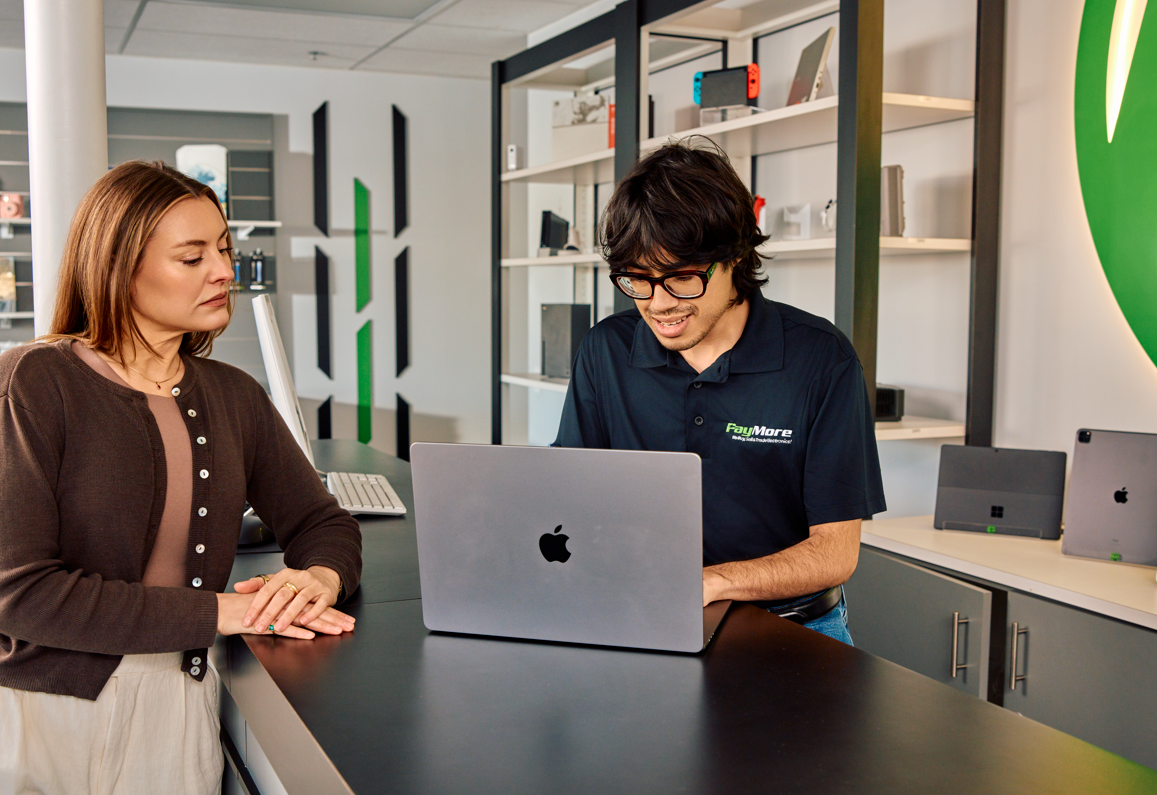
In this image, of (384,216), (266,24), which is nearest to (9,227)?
(266,24)

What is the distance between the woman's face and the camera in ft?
4.21

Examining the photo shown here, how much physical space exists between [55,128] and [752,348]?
1.56 meters

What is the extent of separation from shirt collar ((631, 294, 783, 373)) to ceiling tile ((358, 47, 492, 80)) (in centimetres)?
410

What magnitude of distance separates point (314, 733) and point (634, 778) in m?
0.31

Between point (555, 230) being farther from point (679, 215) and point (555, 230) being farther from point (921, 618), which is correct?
point (679, 215)

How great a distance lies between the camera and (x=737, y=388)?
1.56m

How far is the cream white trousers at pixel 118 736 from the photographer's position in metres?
1.21

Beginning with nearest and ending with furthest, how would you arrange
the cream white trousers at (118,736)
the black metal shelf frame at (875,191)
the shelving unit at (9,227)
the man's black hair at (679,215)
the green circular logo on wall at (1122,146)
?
the cream white trousers at (118,736) < the man's black hair at (679,215) < the green circular logo on wall at (1122,146) < the black metal shelf frame at (875,191) < the shelving unit at (9,227)

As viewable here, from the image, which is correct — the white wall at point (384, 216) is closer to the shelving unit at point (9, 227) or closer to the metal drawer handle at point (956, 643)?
the shelving unit at point (9, 227)

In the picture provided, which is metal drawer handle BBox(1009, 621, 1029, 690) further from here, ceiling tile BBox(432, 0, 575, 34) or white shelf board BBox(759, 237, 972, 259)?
ceiling tile BBox(432, 0, 575, 34)

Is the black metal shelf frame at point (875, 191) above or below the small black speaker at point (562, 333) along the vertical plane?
above

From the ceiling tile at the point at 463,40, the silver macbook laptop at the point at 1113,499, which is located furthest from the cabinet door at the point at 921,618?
the ceiling tile at the point at 463,40

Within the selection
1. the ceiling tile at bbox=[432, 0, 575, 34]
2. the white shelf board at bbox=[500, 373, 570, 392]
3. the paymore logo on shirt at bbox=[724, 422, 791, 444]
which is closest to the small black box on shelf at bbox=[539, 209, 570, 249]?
the white shelf board at bbox=[500, 373, 570, 392]

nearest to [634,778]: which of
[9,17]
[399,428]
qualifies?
[9,17]
